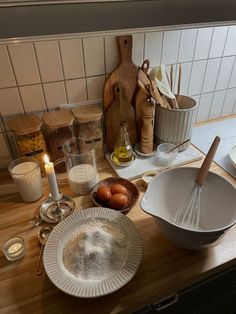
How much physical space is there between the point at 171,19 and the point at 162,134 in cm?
52

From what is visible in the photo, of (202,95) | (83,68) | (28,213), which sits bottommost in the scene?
(28,213)

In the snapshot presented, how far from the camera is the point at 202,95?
1061 mm

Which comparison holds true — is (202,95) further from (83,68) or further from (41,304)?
(41,304)

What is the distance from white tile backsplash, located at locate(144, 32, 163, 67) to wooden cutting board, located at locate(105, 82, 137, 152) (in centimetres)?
15

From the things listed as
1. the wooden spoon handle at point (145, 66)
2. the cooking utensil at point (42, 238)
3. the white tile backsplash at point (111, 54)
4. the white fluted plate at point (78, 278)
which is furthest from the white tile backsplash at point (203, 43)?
the cooking utensil at point (42, 238)

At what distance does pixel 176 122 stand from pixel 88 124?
0.30 meters

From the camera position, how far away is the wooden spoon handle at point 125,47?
776mm

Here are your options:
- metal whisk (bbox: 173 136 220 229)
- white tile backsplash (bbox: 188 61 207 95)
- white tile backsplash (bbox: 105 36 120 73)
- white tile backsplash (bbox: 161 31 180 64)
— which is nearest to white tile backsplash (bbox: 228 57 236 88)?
white tile backsplash (bbox: 188 61 207 95)

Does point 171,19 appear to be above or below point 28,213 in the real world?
above

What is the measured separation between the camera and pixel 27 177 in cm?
69

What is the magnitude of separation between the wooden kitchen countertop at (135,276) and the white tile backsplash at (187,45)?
59 cm

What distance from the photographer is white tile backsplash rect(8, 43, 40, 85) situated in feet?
2.31

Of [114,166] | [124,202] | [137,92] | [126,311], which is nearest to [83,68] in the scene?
[137,92]

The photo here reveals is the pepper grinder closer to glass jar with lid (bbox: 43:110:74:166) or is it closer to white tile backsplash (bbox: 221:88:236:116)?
glass jar with lid (bbox: 43:110:74:166)
